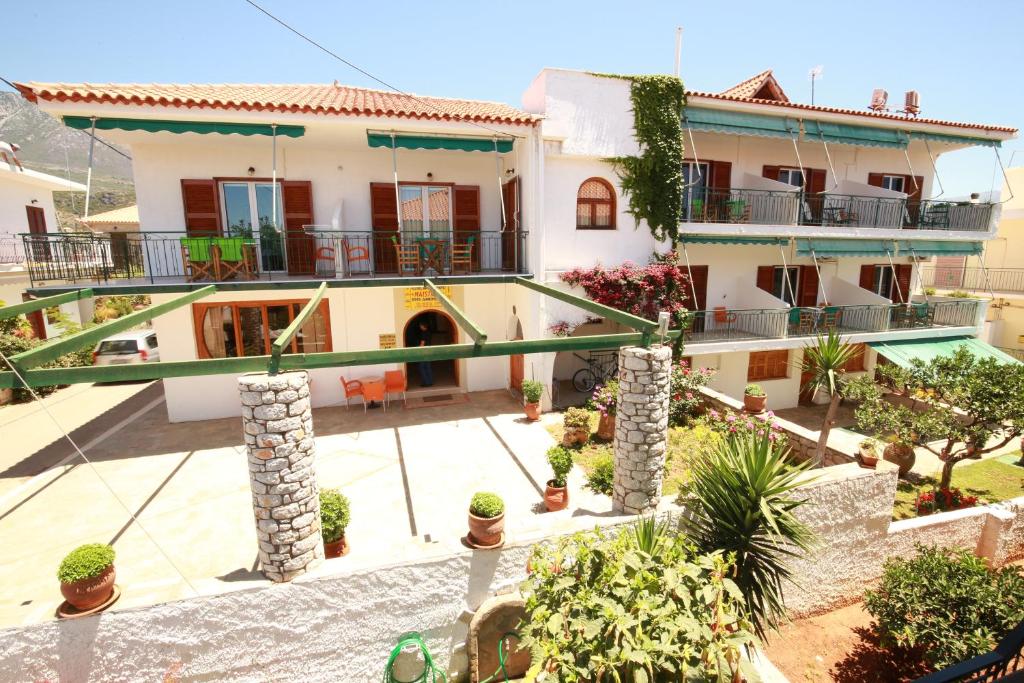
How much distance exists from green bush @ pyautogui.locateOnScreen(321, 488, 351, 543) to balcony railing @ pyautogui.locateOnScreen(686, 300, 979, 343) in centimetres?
1148

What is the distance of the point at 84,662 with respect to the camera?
5.61 metres

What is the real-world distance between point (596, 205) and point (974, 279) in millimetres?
26464

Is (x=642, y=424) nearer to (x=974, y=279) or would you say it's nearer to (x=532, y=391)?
(x=532, y=391)

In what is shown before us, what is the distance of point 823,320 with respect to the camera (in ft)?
55.3

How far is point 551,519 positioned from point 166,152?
44.8 feet

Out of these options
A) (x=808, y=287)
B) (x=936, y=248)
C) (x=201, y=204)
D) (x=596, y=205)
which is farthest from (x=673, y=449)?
(x=936, y=248)

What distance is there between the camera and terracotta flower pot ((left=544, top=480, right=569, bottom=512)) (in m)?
8.46

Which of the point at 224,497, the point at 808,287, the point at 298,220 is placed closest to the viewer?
the point at 224,497

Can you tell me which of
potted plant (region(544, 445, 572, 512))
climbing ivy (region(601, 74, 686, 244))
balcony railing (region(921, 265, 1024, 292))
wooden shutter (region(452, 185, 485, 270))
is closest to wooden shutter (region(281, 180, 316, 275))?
wooden shutter (region(452, 185, 485, 270))

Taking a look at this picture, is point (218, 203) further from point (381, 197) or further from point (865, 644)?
point (865, 644)

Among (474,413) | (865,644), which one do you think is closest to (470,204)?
(474,413)

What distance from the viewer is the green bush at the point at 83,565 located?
536 centimetres

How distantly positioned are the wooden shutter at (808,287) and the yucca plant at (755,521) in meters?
13.3

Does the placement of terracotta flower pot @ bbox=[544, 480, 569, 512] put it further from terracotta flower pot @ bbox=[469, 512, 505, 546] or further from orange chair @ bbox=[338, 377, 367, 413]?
orange chair @ bbox=[338, 377, 367, 413]
